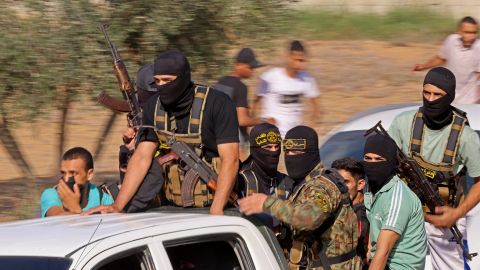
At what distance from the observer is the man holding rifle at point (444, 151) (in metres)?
6.19

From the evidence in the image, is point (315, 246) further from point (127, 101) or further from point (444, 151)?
point (127, 101)

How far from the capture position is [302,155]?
5.22 metres

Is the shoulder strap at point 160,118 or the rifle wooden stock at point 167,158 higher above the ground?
the shoulder strap at point 160,118

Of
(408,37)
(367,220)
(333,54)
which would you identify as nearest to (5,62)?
(367,220)

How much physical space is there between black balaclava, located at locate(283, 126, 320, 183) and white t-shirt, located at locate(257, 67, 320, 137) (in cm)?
490

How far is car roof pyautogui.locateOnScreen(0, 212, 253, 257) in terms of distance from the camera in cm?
428

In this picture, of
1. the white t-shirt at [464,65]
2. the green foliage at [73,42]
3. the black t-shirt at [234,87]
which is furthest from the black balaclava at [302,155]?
the white t-shirt at [464,65]

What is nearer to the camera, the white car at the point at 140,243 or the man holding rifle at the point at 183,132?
the white car at the point at 140,243

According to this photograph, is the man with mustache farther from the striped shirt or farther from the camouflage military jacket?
the striped shirt

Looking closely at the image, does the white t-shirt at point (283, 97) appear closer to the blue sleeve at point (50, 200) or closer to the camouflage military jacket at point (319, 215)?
the blue sleeve at point (50, 200)

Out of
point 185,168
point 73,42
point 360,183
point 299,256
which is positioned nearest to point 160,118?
point 185,168

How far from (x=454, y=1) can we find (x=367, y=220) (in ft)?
60.4

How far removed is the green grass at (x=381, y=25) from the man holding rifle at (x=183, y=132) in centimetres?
1638

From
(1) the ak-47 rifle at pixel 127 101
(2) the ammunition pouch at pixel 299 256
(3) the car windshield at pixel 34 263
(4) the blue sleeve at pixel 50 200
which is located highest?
(1) the ak-47 rifle at pixel 127 101
